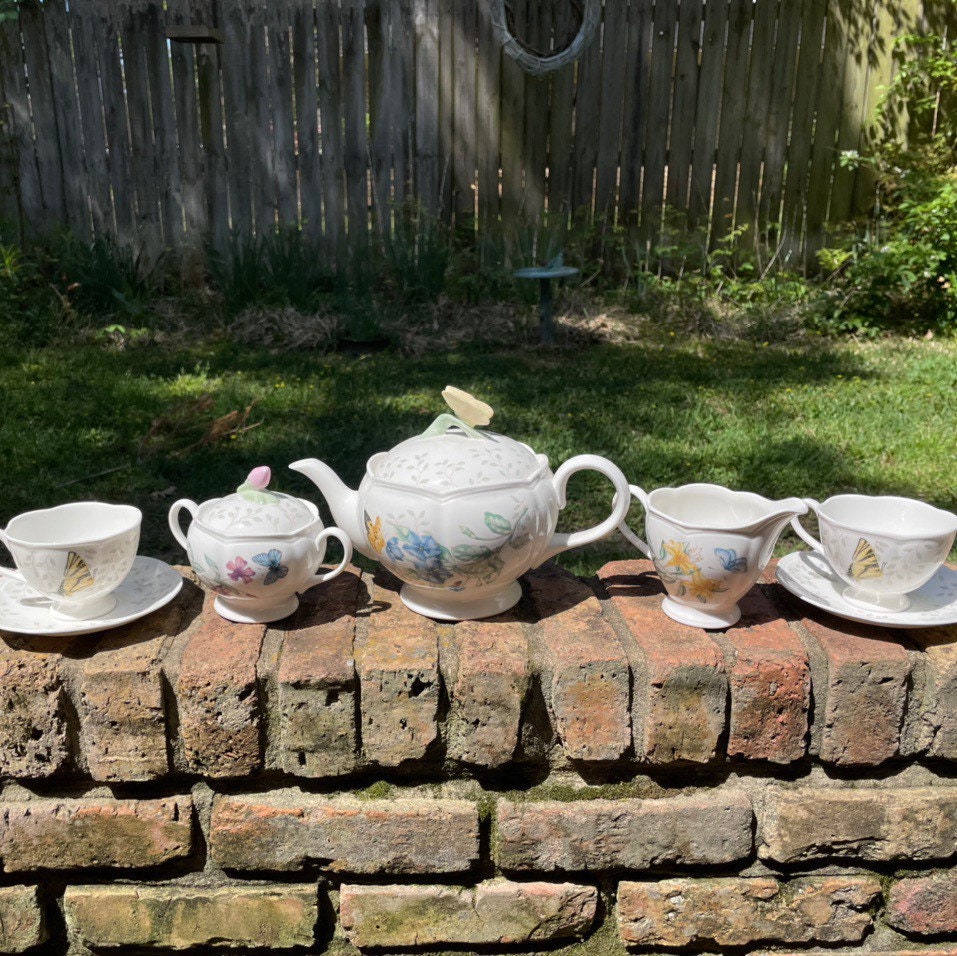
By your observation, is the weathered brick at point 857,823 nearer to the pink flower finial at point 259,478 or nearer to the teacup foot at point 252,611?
the teacup foot at point 252,611

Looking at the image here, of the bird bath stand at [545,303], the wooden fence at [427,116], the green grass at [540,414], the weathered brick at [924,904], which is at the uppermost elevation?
the wooden fence at [427,116]

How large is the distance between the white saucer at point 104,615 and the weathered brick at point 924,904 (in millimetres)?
1308

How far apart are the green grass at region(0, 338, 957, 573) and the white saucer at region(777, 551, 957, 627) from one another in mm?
991

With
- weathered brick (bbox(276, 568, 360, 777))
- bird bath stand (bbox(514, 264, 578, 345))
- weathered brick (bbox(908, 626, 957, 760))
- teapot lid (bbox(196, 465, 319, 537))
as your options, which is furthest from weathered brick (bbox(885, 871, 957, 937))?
bird bath stand (bbox(514, 264, 578, 345))

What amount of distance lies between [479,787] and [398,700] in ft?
0.70

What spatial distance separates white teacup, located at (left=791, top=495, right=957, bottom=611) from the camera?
1.49 m

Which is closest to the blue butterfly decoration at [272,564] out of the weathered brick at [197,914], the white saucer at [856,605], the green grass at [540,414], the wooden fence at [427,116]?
the weathered brick at [197,914]

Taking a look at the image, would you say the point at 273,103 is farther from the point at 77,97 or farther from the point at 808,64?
the point at 808,64

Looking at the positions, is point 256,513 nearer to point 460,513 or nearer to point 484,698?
point 460,513

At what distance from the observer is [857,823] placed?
4.99 feet

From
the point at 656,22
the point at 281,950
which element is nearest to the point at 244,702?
the point at 281,950

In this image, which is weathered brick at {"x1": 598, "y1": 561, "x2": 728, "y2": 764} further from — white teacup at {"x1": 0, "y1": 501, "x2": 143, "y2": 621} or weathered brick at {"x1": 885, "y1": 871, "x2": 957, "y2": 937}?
white teacup at {"x1": 0, "y1": 501, "x2": 143, "y2": 621}

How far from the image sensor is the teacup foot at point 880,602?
157 centimetres

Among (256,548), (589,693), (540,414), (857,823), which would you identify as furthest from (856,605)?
(540,414)
